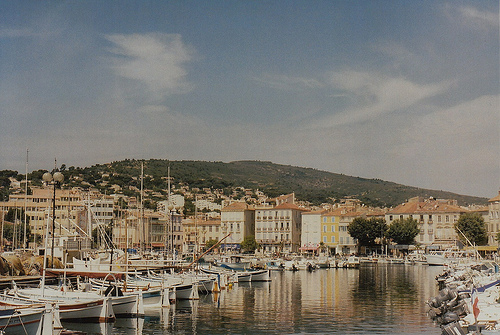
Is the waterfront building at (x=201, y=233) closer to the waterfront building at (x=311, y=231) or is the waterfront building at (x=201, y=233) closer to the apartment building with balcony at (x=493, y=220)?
the waterfront building at (x=311, y=231)

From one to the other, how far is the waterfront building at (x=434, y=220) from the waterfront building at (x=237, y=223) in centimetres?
2873

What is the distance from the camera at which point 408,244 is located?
4370 inches

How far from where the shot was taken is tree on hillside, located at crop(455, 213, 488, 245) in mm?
99000

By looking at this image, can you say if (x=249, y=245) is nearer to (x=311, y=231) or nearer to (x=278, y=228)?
(x=278, y=228)

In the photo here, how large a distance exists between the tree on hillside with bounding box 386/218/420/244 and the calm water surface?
55.4 metres

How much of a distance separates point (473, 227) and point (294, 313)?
72.1 meters

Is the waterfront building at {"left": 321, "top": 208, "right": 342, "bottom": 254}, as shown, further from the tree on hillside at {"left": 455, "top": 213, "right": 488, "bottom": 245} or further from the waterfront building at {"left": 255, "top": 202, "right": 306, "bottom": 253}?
the tree on hillside at {"left": 455, "top": 213, "right": 488, "bottom": 245}

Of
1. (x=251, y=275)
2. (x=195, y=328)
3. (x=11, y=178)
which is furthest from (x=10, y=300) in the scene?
(x=11, y=178)

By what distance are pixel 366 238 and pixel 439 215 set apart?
14.1 meters

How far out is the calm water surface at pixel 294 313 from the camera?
28875 mm

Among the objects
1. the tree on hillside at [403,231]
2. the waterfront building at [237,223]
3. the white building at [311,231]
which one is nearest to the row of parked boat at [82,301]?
the tree on hillside at [403,231]

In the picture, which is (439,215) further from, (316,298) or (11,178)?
(11,178)

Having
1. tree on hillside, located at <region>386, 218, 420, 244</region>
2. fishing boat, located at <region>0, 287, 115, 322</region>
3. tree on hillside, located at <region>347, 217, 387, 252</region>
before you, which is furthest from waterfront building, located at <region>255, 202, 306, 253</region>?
Answer: fishing boat, located at <region>0, 287, 115, 322</region>

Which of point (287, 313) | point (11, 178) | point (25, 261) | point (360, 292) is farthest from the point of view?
point (11, 178)
